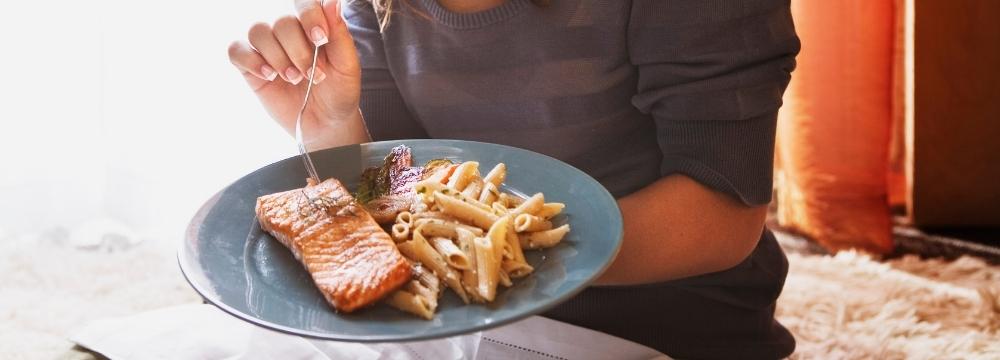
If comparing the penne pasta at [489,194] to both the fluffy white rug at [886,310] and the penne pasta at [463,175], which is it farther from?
the fluffy white rug at [886,310]

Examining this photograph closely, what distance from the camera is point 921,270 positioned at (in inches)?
73.5

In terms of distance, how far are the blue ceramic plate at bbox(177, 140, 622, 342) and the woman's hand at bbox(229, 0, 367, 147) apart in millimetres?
94

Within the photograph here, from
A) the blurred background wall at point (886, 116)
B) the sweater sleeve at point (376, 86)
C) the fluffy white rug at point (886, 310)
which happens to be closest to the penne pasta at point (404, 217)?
the sweater sleeve at point (376, 86)

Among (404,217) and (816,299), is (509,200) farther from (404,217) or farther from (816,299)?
(816,299)

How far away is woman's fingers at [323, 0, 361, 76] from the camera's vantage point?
93cm

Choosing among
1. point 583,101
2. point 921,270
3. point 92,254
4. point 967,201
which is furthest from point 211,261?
point 967,201

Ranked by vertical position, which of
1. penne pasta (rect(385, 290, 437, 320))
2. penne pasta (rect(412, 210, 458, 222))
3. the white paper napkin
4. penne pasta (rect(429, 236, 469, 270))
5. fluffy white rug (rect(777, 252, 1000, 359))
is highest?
penne pasta (rect(412, 210, 458, 222))

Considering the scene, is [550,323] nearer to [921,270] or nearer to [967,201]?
[921,270]

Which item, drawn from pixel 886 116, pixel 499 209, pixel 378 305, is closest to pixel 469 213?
pixel 499 209

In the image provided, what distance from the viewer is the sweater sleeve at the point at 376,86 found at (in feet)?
3.87

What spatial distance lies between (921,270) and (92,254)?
1725mm

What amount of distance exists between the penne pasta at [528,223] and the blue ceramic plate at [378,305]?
2 cm

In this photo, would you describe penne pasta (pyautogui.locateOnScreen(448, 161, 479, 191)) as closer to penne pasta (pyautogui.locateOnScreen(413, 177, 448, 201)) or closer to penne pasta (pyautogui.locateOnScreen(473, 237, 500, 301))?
penne pasta (pyautogui.locateOnScreen(413, 177, 448, 201))

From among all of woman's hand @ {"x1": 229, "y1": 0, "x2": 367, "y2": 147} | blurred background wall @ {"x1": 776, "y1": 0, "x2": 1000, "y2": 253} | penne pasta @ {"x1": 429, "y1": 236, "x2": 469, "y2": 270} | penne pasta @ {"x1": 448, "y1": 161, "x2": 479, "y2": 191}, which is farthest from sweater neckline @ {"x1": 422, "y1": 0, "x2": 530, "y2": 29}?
blurred background wall @ {"x1": 776, "y1": 0, "x2": 1000, "y2": 253}
